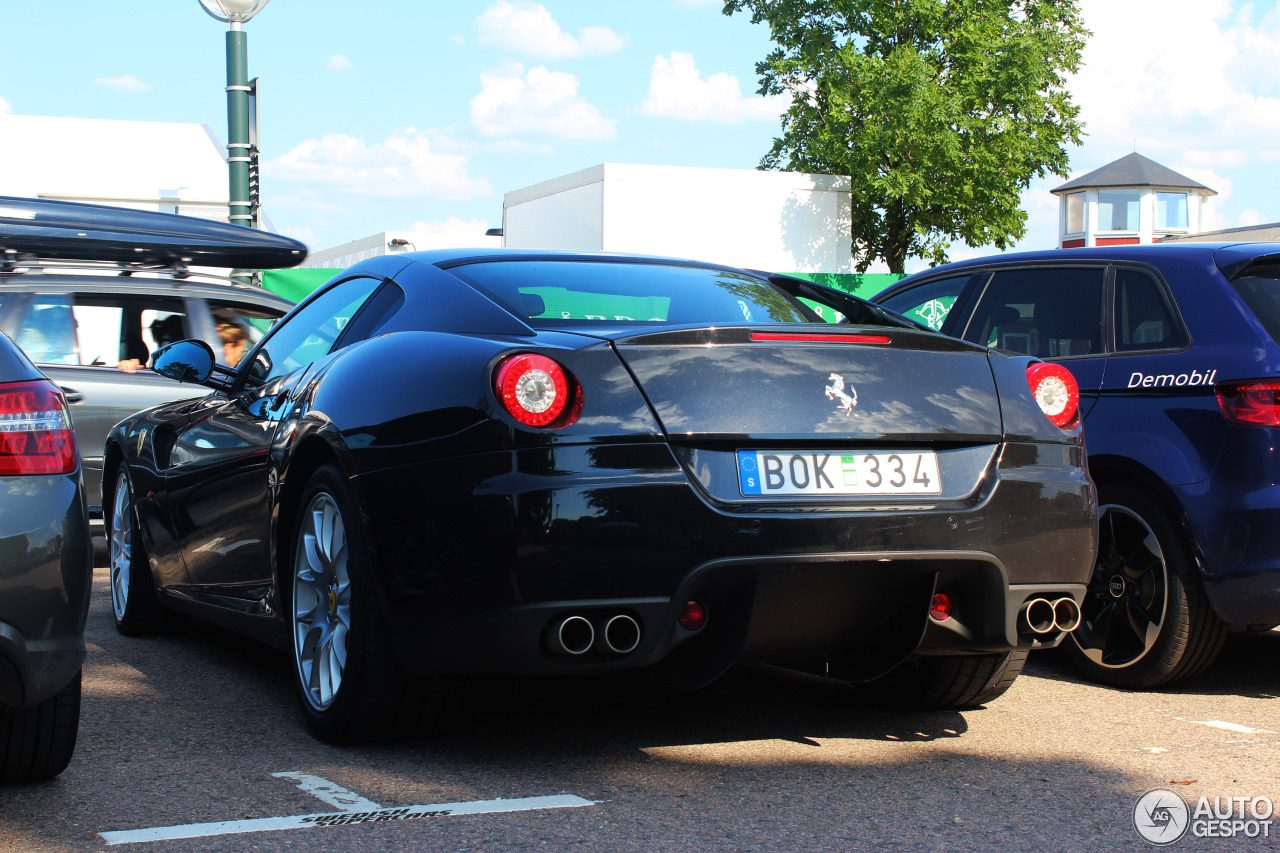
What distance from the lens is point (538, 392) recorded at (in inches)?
136

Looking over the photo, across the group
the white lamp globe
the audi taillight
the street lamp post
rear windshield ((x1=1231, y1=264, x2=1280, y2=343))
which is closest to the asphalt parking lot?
the audi taillight

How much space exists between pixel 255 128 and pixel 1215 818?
33.1ft

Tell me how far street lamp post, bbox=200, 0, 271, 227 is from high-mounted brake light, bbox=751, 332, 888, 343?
28.8 ft

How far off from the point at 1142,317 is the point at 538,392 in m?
2.90

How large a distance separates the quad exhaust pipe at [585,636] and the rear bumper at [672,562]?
16 mm

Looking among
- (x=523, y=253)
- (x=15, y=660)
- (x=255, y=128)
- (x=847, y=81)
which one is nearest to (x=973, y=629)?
(x=523, y=253)

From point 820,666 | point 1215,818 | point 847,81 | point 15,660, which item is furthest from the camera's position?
point 847,81

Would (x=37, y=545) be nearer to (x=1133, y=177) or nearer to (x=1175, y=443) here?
(x=1175, y=443)

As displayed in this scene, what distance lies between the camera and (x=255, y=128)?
38.6 feet

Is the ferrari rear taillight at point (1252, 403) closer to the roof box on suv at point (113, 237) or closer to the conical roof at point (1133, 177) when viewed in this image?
the roof box on suv at point (113, 237)

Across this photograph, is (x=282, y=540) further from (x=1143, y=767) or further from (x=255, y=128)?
(x=255, y=128)

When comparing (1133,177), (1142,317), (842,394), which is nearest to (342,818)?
(842,394)

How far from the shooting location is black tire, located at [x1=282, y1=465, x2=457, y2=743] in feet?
12.4

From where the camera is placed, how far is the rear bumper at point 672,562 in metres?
3.38
